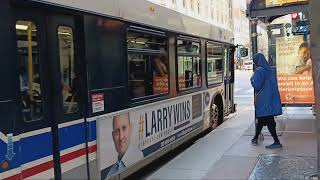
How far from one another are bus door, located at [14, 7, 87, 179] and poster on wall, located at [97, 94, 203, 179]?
19.5 inches

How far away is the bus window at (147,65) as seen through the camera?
6.44 metres

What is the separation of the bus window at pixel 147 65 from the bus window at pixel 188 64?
748 millimetres

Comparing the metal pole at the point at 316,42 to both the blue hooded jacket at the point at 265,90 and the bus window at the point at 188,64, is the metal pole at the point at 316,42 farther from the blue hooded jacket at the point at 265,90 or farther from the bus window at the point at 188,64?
the bus window at the point at 188,64

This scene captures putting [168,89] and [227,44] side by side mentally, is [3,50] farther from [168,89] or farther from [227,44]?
[227,44]

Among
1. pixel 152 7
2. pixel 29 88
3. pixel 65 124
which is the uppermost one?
pixel 152 7

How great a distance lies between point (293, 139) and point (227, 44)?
4150mm

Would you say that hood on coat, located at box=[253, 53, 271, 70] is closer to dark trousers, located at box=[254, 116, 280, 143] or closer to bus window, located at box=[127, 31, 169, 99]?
dark trousers, located at box=[254, 116, 280, 143]

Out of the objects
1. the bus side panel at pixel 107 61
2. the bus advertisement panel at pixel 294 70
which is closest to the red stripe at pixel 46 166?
the bus side panel at pixel 107 61

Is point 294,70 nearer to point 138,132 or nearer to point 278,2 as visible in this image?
point 278,2

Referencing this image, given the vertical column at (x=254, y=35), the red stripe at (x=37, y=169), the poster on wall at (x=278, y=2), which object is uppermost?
the poster on wall at (x=278, y=2)

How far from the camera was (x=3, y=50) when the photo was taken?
3949 mm

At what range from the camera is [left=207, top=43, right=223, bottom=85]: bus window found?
35.0 ft

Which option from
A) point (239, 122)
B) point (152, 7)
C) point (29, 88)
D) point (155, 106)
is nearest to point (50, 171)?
point (29, 88)

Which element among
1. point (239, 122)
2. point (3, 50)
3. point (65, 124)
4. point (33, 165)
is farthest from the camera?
point (239, 122)
